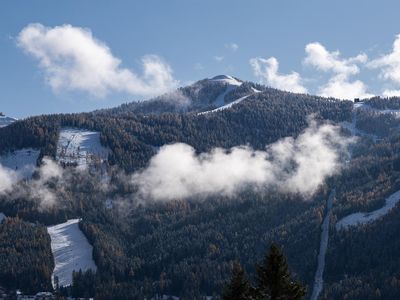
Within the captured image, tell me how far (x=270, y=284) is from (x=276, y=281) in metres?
0.62

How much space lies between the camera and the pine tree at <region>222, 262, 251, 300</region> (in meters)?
53.0

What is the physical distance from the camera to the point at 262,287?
52.9m

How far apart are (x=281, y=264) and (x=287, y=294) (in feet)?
8.92

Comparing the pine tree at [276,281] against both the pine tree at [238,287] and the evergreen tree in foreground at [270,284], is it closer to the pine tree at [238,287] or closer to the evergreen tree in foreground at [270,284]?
the evergreen tree in foreground at [270,284]

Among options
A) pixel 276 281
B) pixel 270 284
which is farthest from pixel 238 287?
pixel 276 281

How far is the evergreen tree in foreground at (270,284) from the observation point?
51.6 metres

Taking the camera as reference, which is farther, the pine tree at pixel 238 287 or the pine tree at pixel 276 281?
the pine tree at pixel 238 287

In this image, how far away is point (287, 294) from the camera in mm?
52344

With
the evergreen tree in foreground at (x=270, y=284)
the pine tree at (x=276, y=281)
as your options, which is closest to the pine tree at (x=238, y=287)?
the evergreen tree in foreground at (x=270, y=284)

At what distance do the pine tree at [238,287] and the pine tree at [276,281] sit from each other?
94 centimetres

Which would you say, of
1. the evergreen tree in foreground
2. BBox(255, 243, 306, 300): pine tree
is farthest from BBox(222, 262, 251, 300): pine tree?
BBox(255, 243, 306, 300): pine tree

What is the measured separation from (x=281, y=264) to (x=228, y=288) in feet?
17.0

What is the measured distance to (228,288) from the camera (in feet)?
176

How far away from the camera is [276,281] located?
52344 millimetres
